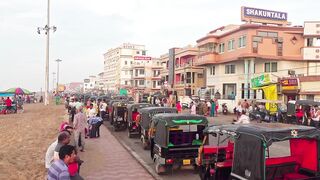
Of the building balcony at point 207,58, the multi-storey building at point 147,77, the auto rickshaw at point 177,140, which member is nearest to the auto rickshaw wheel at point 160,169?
the auto rickshaw at point 177,140

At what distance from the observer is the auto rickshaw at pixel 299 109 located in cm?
2530

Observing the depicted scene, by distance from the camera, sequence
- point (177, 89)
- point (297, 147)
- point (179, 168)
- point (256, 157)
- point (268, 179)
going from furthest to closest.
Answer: point (177, 89) → point (179, 168) → point (297, 147) → point (268, 179) → point (256, 157)

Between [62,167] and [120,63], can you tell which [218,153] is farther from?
[120,63]

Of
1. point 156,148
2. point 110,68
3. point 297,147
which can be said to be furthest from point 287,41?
point 110,68

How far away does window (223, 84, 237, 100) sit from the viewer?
46.8 meters

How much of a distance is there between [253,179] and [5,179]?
24.9 ft

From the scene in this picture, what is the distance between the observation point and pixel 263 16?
49938mm

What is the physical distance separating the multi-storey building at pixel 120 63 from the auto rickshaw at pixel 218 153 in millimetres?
125269

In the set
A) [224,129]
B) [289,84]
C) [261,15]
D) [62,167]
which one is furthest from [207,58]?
[62,167]

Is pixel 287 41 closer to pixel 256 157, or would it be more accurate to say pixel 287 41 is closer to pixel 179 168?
pixel 179 168

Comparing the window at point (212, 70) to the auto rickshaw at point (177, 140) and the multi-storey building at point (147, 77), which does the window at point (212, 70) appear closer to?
the auto rickshaw at point (177, 140)

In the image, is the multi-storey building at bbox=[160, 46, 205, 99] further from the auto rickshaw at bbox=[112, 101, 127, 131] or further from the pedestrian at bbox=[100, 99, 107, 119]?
the auto rickshaw at bbox=[112, 101, 127, 131]

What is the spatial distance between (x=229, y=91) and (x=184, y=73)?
52.7ft

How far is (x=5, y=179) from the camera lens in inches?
447
